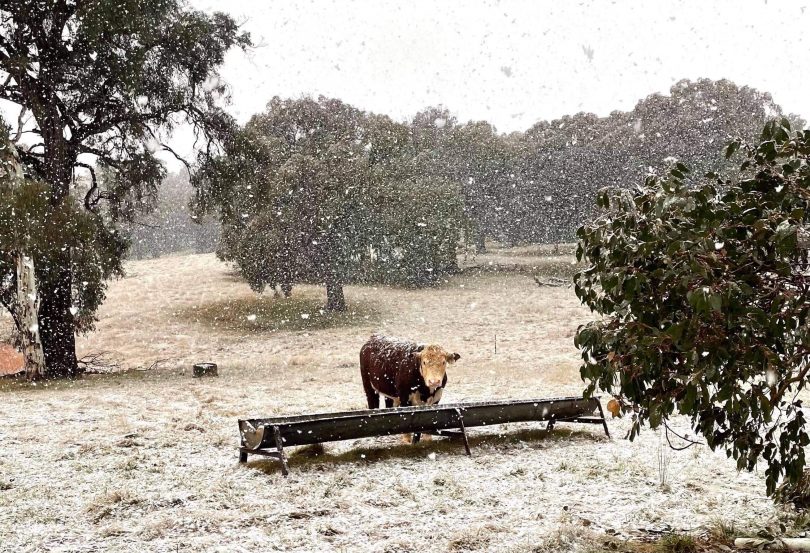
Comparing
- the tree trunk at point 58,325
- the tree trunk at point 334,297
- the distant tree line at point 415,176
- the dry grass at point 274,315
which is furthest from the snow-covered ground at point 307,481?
the tree trunk at point 334,297

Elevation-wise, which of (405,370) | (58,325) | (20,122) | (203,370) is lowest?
(203,370)

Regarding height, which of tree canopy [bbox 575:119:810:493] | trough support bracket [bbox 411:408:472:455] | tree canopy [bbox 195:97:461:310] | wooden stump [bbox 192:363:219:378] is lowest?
wooden stump [bbox 192:363:219:378]

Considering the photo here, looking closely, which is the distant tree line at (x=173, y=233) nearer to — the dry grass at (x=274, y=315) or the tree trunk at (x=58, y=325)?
the dry grass at (x=274, y=315)

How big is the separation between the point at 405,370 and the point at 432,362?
50 cm

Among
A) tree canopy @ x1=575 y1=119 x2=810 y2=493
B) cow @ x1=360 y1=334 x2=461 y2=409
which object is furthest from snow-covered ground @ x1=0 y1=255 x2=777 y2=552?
tree canopy @ x1=575 y1=119 x2=810 y2=493

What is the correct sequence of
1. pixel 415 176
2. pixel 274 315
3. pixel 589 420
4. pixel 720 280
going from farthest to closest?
pixel 415 176, pixel 274 315, pixel 589 420, pixel 720 280

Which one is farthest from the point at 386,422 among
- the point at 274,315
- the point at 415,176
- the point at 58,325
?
the point at 415,176

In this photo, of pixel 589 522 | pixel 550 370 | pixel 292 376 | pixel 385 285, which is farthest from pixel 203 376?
pixel 385 285

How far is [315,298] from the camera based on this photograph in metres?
32.3

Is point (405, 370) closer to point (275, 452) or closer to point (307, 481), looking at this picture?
point (275, 452)

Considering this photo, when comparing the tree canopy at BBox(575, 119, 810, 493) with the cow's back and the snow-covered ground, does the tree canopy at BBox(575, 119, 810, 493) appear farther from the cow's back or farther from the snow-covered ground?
the cow's back

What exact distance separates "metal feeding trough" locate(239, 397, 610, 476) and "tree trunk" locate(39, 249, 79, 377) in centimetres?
1103

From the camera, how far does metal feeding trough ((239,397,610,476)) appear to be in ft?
24.5

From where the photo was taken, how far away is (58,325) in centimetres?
1675
